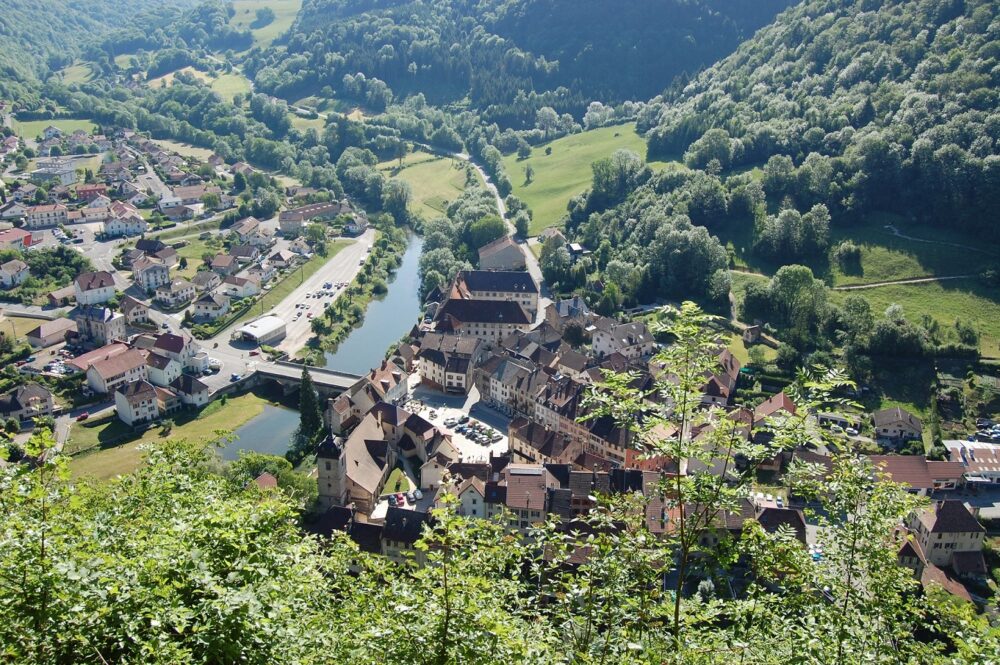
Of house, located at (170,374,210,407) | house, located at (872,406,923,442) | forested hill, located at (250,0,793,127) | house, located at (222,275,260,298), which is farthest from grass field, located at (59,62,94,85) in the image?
house, located at (872,406,923,442)

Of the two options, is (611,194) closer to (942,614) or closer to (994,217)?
(994,217)

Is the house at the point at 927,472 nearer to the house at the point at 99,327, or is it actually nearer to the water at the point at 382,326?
the water at the point at 382,326

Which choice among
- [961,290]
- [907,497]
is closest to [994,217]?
[961,290]

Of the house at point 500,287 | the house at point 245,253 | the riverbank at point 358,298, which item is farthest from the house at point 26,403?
the house at point 500,287

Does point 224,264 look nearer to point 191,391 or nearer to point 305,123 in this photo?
point 191,391

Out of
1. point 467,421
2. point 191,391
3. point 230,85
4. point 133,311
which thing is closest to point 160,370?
point 191,391

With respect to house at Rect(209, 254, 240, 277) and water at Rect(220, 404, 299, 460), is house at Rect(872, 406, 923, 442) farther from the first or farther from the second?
house at Rect(209, 254, 240, 277)
